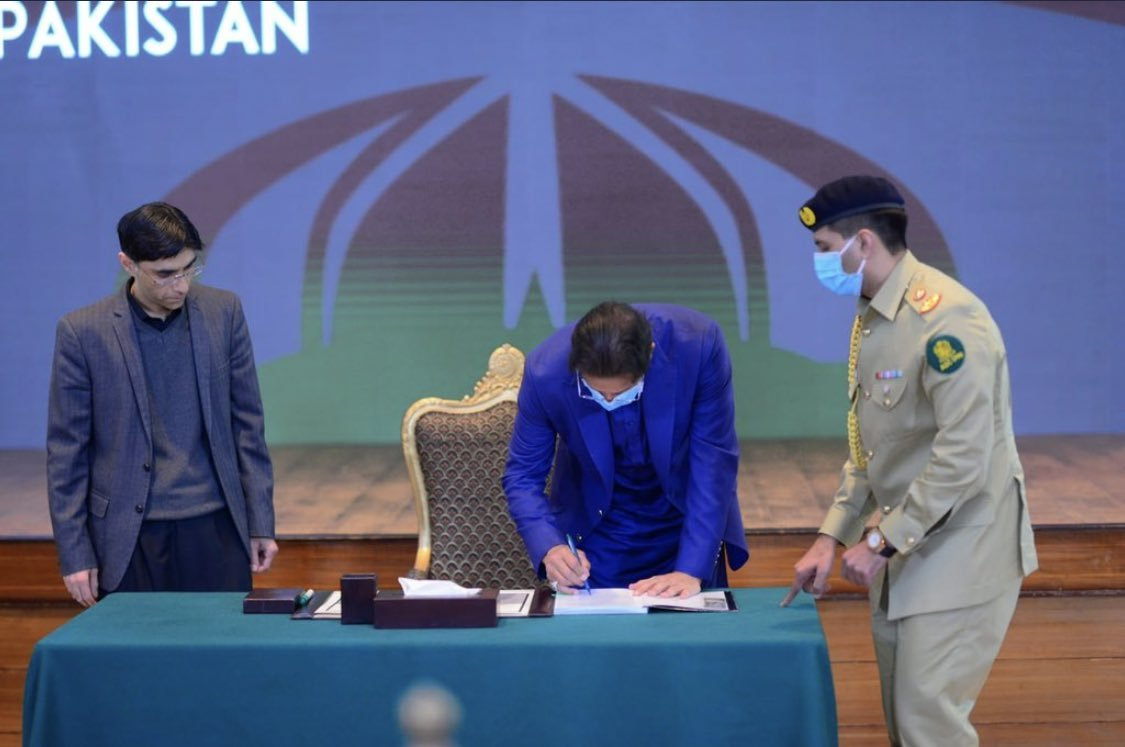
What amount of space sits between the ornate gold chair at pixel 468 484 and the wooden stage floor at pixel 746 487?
1.55 ft

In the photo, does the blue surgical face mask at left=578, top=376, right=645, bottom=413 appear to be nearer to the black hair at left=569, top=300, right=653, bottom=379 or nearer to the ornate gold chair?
the black hair at left=569, top=300, right=653, bottom=379

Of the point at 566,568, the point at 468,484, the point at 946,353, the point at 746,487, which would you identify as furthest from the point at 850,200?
the point at 746,487

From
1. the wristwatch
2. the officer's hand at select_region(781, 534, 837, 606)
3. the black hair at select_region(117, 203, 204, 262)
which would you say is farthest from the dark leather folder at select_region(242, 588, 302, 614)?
the wristwatch

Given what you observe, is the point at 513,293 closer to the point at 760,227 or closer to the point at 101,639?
the point at 760,227

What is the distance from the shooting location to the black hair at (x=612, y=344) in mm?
2713

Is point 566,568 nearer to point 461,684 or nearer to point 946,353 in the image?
point 461,684

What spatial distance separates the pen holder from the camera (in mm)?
2598

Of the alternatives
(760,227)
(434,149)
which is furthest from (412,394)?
(760,227)

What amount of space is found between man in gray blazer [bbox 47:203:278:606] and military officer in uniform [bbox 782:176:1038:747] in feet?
4.46

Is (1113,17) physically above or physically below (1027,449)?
above

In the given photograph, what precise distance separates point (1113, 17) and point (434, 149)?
2.82 metres

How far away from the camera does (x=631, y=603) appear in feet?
8.85

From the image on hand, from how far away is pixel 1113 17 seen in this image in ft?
18.3

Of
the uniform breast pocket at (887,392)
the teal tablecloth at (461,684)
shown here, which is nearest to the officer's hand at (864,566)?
→ the teal tablecloth at (461,684)
